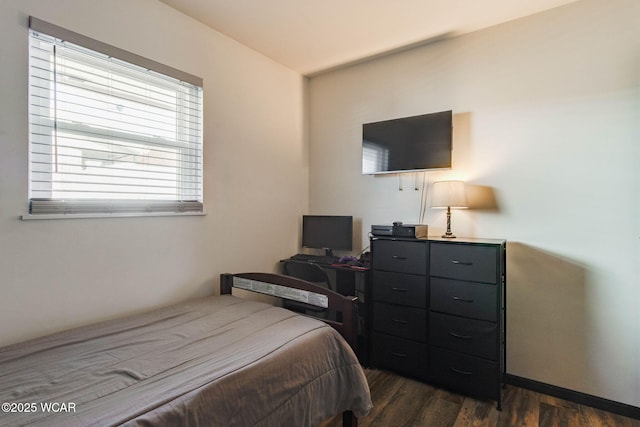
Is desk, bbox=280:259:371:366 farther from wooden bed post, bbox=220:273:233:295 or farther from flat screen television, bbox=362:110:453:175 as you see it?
flat screen television, bbox=362:110:453:175

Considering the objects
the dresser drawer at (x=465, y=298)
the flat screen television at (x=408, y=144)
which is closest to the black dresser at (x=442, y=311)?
the dresser drawer at (x=465, y=298)

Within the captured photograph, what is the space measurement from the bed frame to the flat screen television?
1.30 m

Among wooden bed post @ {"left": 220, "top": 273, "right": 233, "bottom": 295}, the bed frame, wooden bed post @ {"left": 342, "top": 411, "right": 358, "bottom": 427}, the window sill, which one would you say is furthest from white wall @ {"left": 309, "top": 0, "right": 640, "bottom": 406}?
the window sill

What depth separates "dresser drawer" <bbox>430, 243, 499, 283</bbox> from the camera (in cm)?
206

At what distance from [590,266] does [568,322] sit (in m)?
0.41

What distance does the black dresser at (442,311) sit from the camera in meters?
2.06

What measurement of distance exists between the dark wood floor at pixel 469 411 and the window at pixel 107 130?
1859 mm

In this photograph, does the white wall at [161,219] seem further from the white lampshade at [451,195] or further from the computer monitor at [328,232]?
the white lampshade at [451,195]

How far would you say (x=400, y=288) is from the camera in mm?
2398

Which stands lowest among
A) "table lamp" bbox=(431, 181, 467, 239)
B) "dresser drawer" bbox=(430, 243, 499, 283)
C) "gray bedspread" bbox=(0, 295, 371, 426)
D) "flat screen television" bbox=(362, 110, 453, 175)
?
"gray bedspread" bbox=(0, 295, 371, 426)

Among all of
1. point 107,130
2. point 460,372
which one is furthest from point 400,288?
point 107,130

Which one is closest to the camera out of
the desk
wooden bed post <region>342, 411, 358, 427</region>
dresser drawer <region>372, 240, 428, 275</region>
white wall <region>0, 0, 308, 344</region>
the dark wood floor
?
white wall <region>0, 0, 308, 344</region>

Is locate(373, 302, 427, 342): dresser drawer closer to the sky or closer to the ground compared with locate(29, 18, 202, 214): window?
closer to the ground

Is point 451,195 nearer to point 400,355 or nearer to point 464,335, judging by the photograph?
point 464,335
